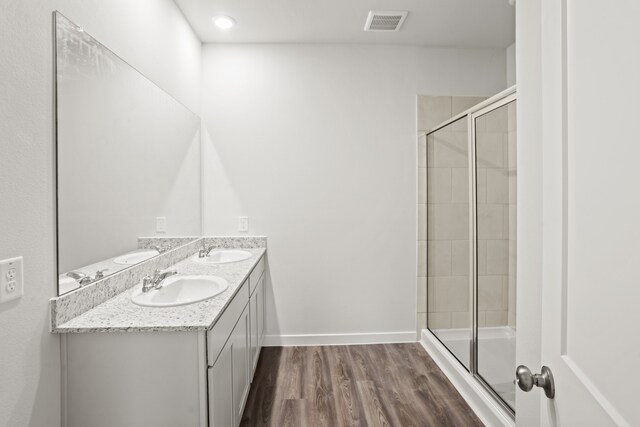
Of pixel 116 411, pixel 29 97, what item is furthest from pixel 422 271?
pixel 29 97

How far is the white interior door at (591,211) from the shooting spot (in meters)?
0.48

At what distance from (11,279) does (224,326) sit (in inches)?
29.7

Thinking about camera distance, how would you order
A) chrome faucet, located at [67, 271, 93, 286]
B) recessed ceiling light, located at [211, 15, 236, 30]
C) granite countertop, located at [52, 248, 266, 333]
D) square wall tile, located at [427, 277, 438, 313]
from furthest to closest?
1. square wall tile, located at [427, 277, 438, 313]
2. recessed ceiling light, located at [211, 15, 236, 30]
3. chrome faucet, located at [67, 271, 93, 286]
4. granite countertop, located at [52, 248, 266, 333]

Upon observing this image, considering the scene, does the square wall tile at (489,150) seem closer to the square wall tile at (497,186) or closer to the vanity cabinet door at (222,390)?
the square wall tile at (497,186)

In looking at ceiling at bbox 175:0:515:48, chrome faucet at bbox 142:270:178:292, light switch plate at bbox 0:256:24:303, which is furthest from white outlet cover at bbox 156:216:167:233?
ceiling at bbox 175:0:515:48

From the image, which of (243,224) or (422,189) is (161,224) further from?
(422,189)

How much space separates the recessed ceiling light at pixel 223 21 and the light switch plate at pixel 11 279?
2.18 m

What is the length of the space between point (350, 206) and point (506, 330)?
4.88ft

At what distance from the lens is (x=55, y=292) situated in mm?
1233

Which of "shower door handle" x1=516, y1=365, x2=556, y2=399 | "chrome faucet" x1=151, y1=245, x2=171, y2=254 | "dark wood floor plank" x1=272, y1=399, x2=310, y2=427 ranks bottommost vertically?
"dark wood floor plank" x1=272, y1=399, x2=310, y2=427

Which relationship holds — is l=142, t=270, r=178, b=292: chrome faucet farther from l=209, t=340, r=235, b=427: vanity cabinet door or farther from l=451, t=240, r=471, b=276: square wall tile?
l=451, t=240, r=471, b=276: square wall tile

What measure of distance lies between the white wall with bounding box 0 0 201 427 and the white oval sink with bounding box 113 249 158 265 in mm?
434

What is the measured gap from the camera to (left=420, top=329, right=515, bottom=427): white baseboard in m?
1.84

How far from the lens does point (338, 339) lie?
2953 mm
